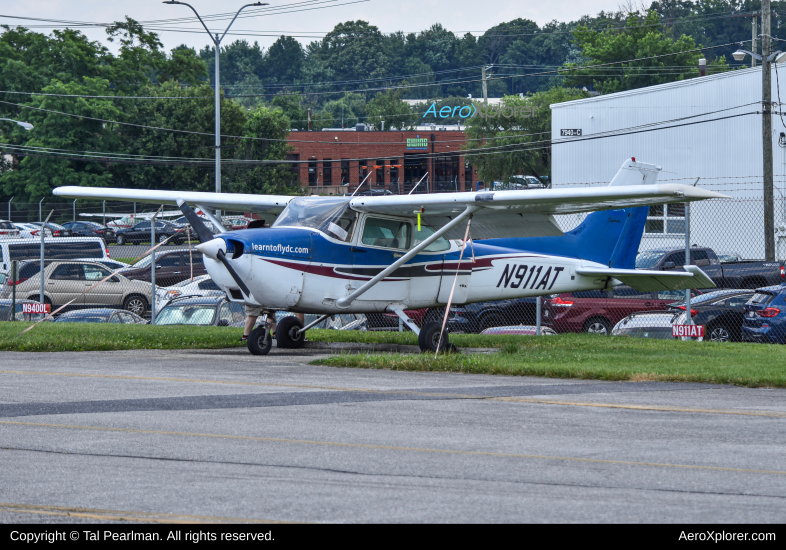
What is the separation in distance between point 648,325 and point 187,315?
32.4 ft

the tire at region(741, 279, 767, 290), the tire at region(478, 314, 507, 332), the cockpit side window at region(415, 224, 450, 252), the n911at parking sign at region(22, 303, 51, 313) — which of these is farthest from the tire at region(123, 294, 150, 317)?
the tire at region(741, 279, 767, 290)

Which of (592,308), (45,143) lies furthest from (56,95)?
(592,308)

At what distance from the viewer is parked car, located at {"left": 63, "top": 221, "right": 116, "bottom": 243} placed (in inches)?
2281

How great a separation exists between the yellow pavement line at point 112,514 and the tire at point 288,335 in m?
11.1

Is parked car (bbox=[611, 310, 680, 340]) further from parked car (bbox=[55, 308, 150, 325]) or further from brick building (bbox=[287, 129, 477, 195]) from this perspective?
brick building (bbox=[287, 129, 477, 195])

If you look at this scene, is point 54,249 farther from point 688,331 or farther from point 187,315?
point 688,331

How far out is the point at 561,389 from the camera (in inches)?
449

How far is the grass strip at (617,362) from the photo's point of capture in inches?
487

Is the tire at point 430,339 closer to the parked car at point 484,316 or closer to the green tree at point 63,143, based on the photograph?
the parked car at point 484,316

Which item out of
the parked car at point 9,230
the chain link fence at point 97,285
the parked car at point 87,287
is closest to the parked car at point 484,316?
the chain link fence at point 97,285

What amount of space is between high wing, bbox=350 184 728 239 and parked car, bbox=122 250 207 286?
15533 millimetres

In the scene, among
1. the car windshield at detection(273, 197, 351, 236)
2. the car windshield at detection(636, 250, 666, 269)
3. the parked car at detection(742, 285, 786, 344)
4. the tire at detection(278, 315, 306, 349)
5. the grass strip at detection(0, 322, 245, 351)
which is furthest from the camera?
the car windshield at detection(636, 250, 666, 269)

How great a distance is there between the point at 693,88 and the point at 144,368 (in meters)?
32.7
